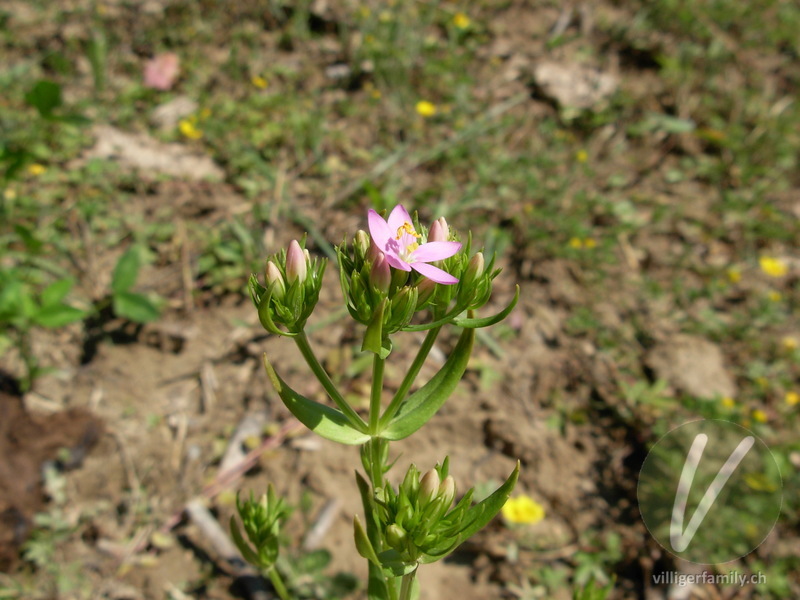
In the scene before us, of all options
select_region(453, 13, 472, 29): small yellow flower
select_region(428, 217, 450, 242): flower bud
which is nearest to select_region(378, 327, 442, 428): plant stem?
select_region(428, 217, 450, 242): flower bud

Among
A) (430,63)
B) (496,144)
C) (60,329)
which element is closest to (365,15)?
(430,63)

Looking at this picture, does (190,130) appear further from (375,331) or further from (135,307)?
(375,331)

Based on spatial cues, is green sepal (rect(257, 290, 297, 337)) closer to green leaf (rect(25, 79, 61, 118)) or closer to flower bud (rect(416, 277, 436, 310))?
flower bud (rect(416, 277, 436, 310))

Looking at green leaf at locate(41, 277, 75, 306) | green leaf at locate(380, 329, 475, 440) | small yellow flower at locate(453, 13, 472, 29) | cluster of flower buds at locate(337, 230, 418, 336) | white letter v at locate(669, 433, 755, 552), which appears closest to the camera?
cluster of flower buds at locate(337, 230, 418, 336)

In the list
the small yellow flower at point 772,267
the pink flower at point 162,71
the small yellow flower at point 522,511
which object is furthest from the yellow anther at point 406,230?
the pink flower at point 162,71

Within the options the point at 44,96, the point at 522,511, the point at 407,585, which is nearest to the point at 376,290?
the point at 407,585

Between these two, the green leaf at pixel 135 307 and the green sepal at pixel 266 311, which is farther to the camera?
the green leaf at pixel 135 307

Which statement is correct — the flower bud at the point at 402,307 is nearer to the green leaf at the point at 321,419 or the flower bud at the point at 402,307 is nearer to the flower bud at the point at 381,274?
the flower bud at the point at 381,274
